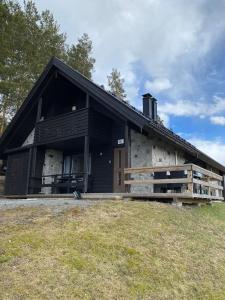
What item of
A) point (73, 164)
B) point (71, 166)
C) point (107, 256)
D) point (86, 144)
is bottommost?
point (107, 256)

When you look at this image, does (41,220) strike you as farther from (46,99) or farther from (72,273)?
(46,99)

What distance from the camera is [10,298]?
3.92 metres

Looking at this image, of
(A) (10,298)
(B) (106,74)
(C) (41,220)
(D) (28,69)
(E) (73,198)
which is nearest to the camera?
(A) (10,298)

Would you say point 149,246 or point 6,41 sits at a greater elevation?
point 6,41

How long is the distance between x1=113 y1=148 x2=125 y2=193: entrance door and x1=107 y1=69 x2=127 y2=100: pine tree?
Answer: 61.3 feet

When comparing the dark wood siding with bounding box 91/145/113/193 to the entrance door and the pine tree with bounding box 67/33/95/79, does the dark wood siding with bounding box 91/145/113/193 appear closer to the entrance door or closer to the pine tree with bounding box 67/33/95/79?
the entrance door

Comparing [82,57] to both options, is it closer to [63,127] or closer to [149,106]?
[149,106]

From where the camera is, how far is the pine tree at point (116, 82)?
32.0 m

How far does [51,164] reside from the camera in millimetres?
16141

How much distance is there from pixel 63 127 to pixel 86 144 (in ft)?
6.51

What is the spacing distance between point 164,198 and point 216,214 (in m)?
2.06

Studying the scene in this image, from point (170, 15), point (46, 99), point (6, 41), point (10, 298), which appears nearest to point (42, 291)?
point (10, 298)

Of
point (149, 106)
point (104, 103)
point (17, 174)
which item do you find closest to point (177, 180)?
point (104, 103)

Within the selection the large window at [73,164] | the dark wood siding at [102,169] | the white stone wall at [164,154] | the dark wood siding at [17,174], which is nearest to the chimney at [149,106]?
the white stone wall at [164,154]
